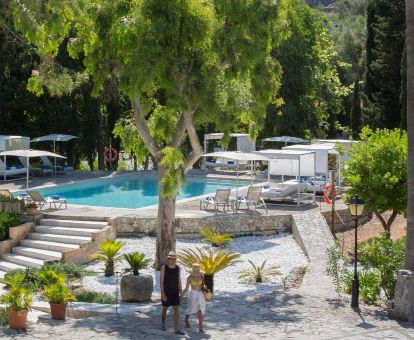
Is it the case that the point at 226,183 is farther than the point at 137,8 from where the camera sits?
Yes

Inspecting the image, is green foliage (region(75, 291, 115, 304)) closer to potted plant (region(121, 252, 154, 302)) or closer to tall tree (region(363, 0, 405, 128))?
potted plant (region(121, 252, 154, 302))

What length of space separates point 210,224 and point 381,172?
5.46m

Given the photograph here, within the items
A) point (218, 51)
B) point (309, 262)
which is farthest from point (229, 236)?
point (218, 51)

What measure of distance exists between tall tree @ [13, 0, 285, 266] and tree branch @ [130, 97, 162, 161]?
1.4 inches

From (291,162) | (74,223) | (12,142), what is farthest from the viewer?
(12,142)

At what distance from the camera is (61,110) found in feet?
124

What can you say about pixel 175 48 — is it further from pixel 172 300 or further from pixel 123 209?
pixel 123 209

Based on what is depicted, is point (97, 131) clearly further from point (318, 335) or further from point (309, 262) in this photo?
point (318, 335)

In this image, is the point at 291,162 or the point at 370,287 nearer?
the point at 370,287

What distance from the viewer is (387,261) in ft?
49.3

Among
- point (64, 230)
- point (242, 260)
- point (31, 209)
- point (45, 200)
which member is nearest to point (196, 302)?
point (242, 260)

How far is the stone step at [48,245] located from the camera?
21703 mm

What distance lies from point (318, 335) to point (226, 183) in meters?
21.4

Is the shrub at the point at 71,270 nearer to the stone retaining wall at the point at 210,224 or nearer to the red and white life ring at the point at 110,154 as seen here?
the stone retaining wall at the point at 210,224
